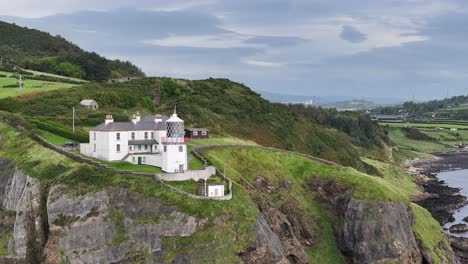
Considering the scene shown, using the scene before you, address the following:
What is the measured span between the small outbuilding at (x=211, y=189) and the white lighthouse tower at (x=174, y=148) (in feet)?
20.0

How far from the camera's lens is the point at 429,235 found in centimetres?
7619

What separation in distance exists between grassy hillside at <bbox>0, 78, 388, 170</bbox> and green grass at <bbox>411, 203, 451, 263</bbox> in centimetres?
4267

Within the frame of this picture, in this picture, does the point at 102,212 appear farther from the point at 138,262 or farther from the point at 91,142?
the point at 91,142

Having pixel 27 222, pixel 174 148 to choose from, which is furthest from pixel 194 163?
pixel 27 222

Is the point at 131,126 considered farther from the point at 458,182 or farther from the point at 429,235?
the point at 458,182

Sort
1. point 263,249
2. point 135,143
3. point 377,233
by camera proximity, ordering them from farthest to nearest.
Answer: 1. point 135,143
2. point 377,233
3. point 263,249

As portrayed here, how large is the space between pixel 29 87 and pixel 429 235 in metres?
96.0

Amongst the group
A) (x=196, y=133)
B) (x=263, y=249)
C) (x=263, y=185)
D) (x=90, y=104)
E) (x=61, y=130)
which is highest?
(x=90, y=104)

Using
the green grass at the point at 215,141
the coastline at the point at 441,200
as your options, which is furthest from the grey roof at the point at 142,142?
the coastline at the point at 441,200

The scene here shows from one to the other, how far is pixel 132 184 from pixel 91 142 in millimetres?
17762

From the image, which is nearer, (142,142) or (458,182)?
(142,142)

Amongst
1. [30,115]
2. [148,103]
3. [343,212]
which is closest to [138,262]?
[343,212]

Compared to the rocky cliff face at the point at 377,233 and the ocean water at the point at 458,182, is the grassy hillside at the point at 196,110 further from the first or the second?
the rocky cliff face at the point at 377,233

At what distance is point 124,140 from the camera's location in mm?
72938
